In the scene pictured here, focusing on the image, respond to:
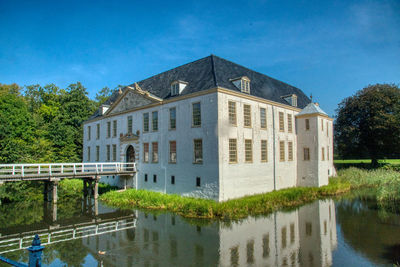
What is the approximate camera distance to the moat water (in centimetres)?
1039

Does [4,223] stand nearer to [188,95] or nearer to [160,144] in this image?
[160,144]

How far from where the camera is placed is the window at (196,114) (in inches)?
793

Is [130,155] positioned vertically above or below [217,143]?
below

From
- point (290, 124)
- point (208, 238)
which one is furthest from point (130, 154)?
point (208, 238)

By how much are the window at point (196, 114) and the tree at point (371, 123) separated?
26.5 meters

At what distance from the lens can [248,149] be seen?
21.2m

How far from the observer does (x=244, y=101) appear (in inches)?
834

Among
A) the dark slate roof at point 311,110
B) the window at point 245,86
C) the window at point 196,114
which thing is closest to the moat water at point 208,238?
the window at point 196,114

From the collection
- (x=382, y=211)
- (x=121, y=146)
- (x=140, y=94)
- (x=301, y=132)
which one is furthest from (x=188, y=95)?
(x=382, y=211)

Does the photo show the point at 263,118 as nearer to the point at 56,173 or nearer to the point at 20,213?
the point at 56,173

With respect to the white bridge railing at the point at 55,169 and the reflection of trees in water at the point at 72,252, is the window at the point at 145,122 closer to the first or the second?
the white bridge railing at the point at 55,169

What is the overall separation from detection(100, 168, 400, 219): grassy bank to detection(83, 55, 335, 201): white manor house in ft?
3.87

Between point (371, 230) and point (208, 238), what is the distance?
27.1 feet

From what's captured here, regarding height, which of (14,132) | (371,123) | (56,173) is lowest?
(56,173)
